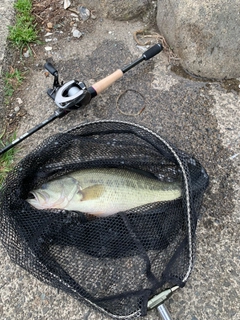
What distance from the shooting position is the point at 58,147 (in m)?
2.59

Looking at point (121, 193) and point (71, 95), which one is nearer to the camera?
point (121, 193)

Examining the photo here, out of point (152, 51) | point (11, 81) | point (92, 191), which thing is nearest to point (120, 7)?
point (152, 51)

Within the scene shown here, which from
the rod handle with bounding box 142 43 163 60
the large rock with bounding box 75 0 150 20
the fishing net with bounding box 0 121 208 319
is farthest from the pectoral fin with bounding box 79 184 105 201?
the large rock with bounding box 75 0 150 20

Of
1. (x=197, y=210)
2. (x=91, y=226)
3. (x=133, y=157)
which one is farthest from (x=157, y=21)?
(x=91, y=226)

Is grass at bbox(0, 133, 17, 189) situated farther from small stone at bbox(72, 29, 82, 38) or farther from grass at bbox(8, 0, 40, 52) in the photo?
small stone at bbox(72, 29, 82, 38)

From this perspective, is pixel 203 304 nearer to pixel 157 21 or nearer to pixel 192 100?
pixel 192 100

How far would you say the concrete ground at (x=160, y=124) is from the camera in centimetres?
250

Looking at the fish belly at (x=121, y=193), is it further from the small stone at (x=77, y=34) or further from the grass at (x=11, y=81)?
the small stone at (x=77, y=34)

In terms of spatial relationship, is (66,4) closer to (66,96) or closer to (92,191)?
(66,96)

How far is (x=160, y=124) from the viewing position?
317cm

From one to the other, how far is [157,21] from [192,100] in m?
1.05

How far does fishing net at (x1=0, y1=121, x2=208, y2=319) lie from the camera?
2.22 m

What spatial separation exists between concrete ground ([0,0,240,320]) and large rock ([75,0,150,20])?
9 centimetres

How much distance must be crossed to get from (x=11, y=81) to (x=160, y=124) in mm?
1612
